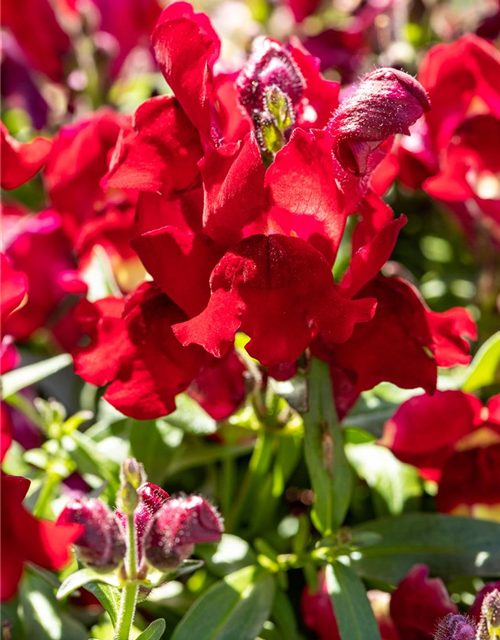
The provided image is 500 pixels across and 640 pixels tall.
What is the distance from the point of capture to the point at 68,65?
3.90ft

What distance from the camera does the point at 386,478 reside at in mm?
781

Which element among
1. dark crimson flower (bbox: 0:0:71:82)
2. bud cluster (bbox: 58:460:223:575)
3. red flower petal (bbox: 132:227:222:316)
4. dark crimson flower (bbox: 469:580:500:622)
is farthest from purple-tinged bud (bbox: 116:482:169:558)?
dark crimson flower (bbox: 0:0:71:82)

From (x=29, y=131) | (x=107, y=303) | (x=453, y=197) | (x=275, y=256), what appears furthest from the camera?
(x=29, y=131)

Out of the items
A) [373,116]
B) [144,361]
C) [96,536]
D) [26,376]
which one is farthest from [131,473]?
[26,376]

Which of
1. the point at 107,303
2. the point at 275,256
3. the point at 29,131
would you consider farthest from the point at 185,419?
the point at 29,131

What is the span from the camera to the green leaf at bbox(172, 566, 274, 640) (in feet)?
2.03

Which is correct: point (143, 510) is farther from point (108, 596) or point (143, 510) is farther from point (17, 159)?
point (17, 159)

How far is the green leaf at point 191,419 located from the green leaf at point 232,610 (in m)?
0.12

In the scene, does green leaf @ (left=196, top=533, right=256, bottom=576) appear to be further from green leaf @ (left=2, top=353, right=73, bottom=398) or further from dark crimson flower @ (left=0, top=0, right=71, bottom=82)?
dark crimson flower @ (left=0, top=0, right=71, bottom=82)

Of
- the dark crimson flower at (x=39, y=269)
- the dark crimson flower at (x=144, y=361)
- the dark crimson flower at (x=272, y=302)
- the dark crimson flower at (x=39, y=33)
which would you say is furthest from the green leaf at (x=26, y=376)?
the dark crimson flower at (x=39, y=33)

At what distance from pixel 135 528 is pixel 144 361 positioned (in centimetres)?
13

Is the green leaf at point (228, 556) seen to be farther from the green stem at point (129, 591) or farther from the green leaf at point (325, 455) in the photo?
the green stem at point (129, 591)

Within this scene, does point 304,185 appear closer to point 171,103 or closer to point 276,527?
point 171,103

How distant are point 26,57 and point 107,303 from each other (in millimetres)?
673
